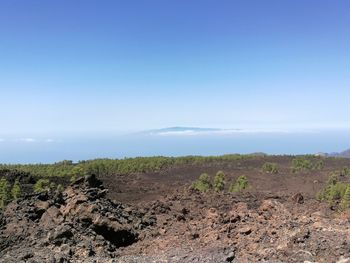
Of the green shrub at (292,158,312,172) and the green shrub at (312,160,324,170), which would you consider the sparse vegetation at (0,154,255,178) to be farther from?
the green shrub at (312,160,324,170)

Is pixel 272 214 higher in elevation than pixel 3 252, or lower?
higher

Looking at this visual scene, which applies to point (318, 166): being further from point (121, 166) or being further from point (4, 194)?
point (4, 194)

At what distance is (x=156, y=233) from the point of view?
1983 centimetres

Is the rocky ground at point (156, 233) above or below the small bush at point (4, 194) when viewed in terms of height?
above

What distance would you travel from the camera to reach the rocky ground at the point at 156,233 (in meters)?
15.0

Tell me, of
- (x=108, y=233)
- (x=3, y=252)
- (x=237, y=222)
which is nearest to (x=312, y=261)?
(x=237, y=222)

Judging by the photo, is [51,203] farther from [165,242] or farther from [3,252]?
[165,242]

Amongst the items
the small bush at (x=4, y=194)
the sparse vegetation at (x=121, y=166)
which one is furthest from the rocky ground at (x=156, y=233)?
the sparse vegetation at (x=121, y=166)

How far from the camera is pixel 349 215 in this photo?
18969 mm

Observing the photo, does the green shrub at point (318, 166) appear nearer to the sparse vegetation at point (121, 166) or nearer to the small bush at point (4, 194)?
the sparse vegetation at point (121, 166)

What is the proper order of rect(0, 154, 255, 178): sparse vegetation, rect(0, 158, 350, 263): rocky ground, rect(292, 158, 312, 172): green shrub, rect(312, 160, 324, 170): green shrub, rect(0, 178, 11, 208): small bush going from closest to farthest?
rect(0, 158, 350, 263): rocky ground → rect(0, 178, 11, 208): small bush → rect(0, 154, 255, 178): sparse vegetation → rect(292, 158, 312, 172): green shrub → rect(312, 160, 324, 170): green shrub

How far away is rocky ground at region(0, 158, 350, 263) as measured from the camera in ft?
49.1

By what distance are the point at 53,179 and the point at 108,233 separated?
107 feet

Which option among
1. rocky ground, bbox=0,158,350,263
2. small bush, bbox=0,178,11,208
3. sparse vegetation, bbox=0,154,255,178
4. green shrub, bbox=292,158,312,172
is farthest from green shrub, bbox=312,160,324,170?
rocky ground, bbox=0,158,350,263
